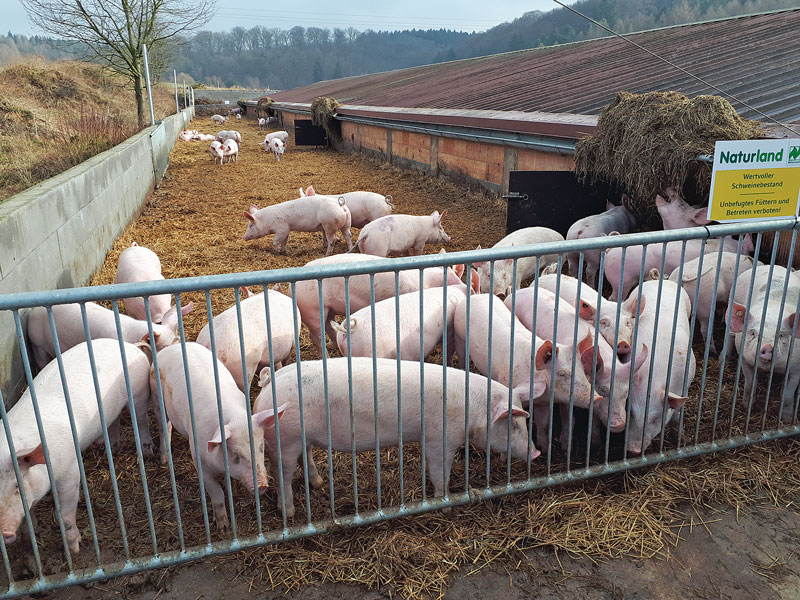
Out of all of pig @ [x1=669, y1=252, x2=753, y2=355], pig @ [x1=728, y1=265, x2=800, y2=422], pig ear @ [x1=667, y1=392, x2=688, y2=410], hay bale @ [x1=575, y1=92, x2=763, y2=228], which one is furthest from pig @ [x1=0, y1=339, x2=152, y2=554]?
hay bale @ [x1=575, y1=92, x2=763, y2=228]

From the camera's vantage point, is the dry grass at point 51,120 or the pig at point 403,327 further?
the dry grass at point 51,120

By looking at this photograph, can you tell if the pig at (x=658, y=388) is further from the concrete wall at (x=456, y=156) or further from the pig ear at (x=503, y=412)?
the concrete wall at (x=456, y=156)

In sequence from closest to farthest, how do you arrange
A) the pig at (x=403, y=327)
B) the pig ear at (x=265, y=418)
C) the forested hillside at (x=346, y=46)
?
the pig ear at (x=265, y=418) → the pig at (x=403, y=327) → the forested hillside at (x=346, y=46)

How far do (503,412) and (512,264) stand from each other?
3.25 meters

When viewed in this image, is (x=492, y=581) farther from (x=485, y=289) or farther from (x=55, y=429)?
(x=485, y=289)

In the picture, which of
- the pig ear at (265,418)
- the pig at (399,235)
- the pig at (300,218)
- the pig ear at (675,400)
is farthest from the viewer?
the pig at (300,218)

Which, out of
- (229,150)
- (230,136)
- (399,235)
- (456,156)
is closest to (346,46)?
(230,136)

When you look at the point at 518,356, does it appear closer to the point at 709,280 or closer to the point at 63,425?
the point at 709,280

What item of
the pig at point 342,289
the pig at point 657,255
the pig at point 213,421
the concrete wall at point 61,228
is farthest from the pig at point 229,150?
the pig at point 213,421

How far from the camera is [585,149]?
6547 mm

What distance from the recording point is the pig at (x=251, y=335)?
3789 mm

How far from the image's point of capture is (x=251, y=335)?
3.92 m

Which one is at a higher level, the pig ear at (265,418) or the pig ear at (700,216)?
the pig ear at (700,216)

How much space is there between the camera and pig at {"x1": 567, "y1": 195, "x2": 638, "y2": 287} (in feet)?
20.7
